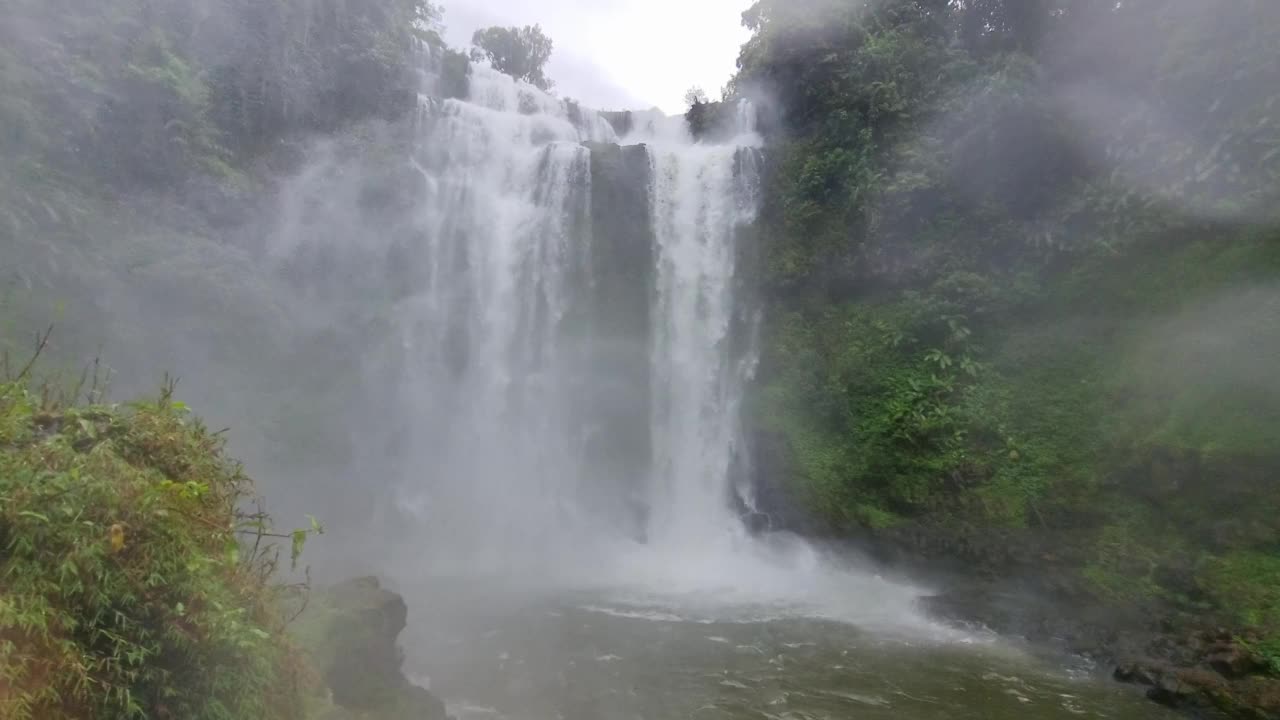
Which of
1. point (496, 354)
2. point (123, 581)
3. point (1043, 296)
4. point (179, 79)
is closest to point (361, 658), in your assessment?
point (123, 581)

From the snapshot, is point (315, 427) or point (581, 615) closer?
point (581, 615)

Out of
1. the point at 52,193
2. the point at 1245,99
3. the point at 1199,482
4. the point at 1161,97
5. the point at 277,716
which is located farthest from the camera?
the point at 52,193

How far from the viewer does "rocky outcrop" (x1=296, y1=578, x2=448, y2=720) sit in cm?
661

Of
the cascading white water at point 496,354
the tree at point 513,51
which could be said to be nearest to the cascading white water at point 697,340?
the cascading white water at point 496,354

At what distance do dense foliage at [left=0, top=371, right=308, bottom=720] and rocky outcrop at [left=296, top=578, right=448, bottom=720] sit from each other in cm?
239

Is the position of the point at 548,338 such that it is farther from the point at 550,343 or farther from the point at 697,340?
the point at 697,340

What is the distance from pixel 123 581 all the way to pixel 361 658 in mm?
4418

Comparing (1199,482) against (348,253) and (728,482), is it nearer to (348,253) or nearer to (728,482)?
(728,482)

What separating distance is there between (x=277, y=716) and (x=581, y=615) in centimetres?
721

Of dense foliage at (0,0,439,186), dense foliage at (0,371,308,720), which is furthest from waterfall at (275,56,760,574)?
dense foliage at (0,371,308,720)

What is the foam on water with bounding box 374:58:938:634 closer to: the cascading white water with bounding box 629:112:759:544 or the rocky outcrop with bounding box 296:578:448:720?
the cascading white water with bounding box 629:112:759:544

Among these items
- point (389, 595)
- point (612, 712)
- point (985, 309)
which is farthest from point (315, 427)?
point (985, 309)

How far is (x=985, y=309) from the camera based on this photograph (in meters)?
12.8

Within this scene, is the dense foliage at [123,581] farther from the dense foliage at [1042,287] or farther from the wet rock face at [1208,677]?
→ the dense foliage at [1042,287]
